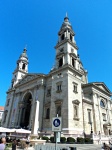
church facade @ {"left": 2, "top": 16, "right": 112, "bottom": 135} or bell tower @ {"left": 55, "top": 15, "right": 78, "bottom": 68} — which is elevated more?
bell tower @ {"left": 55, "top": 15, "right": 78, "bottom": 68}

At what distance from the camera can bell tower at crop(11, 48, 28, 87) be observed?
47781 mm

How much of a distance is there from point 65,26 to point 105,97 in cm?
2507

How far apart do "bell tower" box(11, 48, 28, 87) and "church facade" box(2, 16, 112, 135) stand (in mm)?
395

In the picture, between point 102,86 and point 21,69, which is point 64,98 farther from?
point 21,69

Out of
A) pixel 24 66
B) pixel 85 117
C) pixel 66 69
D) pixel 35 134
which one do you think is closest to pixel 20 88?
pixel 24 66

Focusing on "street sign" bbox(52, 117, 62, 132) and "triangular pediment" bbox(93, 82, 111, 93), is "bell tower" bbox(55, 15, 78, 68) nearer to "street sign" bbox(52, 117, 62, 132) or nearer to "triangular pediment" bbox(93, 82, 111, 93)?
"triangular pediment" bbox(93, 82, 111, 93)

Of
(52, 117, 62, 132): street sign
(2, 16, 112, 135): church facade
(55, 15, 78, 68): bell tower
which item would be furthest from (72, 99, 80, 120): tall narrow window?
(52, 117, 62, 132): street sign

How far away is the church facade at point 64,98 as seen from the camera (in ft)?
93.0

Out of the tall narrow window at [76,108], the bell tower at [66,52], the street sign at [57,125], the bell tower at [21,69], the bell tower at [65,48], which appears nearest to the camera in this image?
the street sign at [57,125]

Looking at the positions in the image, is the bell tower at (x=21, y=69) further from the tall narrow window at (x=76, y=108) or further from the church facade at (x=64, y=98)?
the tall narrow window at (x=76, y=108)

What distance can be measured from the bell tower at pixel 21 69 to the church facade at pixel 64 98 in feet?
1.30

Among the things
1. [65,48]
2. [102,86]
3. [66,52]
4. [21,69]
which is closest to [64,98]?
[66,52]

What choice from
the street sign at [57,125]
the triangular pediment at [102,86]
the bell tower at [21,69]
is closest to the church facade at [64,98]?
the triangular pediment at [102,86]

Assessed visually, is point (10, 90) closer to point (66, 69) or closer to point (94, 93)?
point (66, 69)
